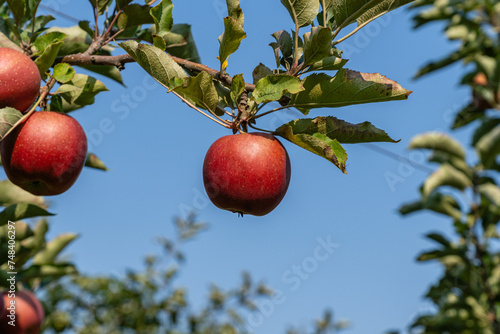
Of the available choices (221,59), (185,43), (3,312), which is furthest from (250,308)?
(221,59)

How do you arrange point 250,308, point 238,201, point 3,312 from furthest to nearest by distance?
point 250,308 < point 3,312 < point 238,201

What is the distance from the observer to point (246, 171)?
4.48 ft

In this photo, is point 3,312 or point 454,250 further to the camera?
point 454,250

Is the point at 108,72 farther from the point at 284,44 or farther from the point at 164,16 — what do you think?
the point at 284,44

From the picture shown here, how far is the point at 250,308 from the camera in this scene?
6164 millimetres

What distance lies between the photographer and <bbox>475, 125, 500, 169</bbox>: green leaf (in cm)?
367

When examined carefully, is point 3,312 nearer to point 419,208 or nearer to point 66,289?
point 419,208

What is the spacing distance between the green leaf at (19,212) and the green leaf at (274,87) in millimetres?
1051

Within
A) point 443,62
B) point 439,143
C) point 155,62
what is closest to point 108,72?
point 155,62

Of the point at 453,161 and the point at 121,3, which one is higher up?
the point at 121,3

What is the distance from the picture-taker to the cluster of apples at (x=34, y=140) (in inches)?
53.2

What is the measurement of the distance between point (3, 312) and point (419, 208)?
3100 millimetres

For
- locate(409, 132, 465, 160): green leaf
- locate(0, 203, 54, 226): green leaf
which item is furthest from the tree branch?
locate(409, 132, 465, 160): green leaf

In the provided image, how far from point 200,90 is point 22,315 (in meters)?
1.79
